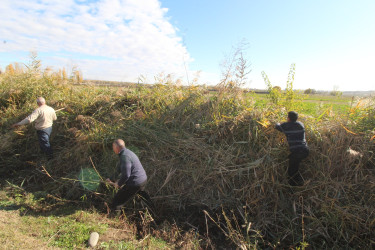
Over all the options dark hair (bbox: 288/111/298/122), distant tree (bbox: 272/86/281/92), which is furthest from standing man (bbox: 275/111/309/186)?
distant tree (bbox: 272/86/281/92)

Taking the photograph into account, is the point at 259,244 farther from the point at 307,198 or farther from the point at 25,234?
the point at 25,234

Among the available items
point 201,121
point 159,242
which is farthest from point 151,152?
point 159,242

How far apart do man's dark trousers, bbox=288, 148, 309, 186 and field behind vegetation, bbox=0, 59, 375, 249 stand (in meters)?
0.15

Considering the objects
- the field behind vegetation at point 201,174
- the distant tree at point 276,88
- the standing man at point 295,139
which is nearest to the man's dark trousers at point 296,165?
the standing man at point 295,139

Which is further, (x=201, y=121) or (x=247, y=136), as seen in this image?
(x=201, y=121)

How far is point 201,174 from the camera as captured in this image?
429cm

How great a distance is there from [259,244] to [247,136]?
7.19 ft

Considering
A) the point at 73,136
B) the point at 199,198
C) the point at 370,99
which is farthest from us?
the point at 73,136

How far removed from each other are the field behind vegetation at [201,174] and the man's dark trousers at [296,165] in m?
0.15

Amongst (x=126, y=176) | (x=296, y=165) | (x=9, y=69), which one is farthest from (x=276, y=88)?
(x=9, y=69)

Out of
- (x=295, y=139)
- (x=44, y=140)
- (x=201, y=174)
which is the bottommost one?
(x=201, y=174)

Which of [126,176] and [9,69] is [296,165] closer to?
[126,176]

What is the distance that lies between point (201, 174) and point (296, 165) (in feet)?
6.47

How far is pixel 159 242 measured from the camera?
328cm
